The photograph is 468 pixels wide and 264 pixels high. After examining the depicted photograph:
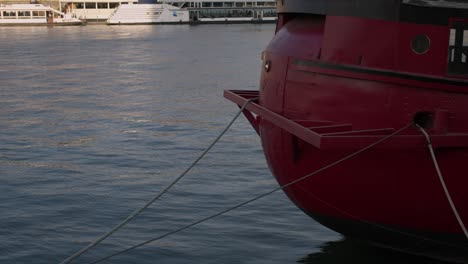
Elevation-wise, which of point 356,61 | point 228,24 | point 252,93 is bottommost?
point 228,24

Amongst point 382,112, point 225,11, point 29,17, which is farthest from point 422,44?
point 225,11

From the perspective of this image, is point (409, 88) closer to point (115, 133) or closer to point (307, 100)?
point (307, 100)

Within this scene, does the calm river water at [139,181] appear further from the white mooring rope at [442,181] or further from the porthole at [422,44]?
the porthole at [422,44]

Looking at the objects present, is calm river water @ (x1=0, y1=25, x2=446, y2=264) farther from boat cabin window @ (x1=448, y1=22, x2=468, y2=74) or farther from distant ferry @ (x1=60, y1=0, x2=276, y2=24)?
distant ferry @ (x1=60, y1=0, x2=276, y2=24)

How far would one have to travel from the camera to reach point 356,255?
993cm

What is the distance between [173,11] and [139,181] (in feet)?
316

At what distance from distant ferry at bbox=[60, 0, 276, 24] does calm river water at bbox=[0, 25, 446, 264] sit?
7547 centimetres

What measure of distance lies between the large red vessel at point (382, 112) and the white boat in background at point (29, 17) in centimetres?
9853

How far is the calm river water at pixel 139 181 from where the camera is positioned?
10375 mm

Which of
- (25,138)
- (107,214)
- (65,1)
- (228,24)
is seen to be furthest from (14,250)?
(65,1)

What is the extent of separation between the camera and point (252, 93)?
10195mm

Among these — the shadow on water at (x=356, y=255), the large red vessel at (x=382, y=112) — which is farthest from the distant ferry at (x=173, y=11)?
the large red vessel at (x=382, y=112)

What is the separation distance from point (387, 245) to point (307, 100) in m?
1.97

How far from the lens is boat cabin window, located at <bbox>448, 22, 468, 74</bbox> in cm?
794
